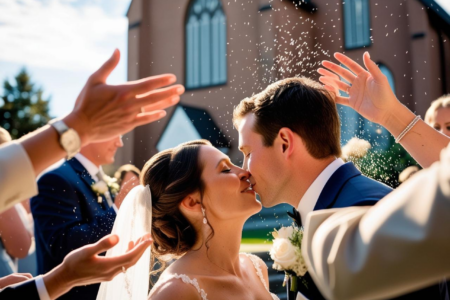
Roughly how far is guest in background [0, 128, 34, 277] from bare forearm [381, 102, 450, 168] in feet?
12.8

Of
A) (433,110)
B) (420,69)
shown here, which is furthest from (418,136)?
(420,69)

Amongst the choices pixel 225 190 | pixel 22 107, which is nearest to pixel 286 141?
pixel 225 190

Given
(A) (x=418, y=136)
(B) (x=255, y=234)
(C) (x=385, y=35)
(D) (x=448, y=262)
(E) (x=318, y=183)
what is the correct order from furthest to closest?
1. (C) (x=385, y=35)
2. (B) (x=255, y=234)
3. (A) (x=418, y=136)
4. (E) (x=318, y=183)
5. (D) (x=448, y=262)

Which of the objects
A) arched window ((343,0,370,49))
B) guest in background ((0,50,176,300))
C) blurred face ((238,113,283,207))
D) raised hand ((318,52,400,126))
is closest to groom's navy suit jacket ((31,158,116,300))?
blurred face ((238,113,283,207))

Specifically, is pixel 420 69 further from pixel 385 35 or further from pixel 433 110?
pixel 433 110

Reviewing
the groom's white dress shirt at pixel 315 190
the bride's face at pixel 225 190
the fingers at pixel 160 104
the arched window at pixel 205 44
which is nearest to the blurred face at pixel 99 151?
the bride's face at pixel 225 190

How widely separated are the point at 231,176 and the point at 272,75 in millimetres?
18274

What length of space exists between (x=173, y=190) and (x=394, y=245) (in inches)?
109

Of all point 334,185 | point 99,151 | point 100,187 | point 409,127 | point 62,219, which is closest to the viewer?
point 334,185

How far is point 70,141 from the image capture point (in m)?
1.79

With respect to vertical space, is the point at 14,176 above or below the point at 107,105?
below

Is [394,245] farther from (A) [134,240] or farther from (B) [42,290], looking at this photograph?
(A) [134,240]

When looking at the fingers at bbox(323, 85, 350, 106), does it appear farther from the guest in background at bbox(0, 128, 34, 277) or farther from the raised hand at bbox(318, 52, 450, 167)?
the guest in background at bbox(0, 128, 34, 277)

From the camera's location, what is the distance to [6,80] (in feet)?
149
